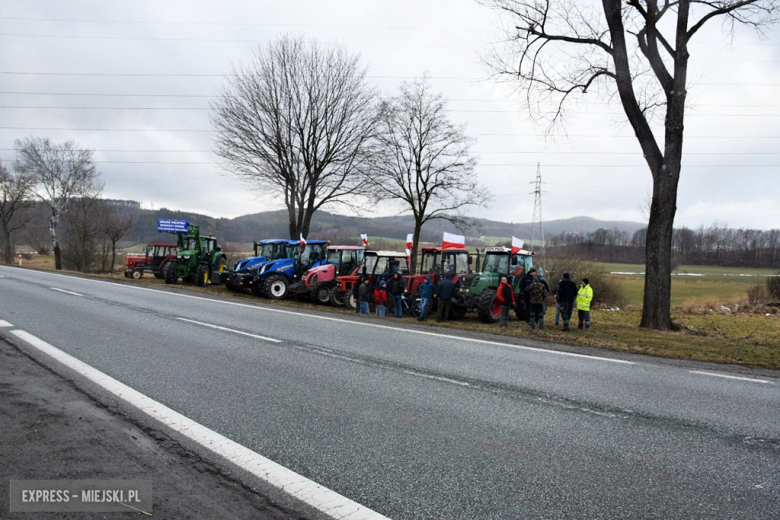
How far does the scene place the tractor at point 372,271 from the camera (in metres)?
17.8

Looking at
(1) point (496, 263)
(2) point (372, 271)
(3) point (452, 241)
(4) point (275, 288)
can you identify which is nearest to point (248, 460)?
(1) point (496, 263)

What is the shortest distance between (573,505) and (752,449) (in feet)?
7.43

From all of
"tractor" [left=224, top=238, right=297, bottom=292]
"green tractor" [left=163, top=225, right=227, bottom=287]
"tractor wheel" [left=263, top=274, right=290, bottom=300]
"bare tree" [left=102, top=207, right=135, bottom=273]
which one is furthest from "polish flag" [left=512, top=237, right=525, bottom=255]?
"bare tree" [left=102, top=207, right=135, bottom=273]

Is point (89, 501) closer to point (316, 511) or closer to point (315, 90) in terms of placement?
point (316, 511)

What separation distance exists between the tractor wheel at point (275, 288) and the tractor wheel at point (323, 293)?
175 centimetres

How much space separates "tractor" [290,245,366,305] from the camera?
63.8 ft

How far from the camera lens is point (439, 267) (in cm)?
1723

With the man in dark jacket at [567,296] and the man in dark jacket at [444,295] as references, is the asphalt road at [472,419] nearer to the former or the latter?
the man in dark jacket at [444,295]

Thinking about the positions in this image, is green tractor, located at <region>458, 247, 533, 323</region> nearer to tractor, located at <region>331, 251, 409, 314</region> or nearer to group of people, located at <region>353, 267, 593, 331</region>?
group of people, located at <region>353, 267, 593, 331</region>

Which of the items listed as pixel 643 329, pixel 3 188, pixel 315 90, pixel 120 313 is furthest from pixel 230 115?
pixel 3 188

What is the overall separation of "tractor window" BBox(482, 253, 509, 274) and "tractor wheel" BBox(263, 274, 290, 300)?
812 centimetres

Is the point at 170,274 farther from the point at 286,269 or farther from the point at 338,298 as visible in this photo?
the point at 338,298

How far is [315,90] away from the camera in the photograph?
28500 mm

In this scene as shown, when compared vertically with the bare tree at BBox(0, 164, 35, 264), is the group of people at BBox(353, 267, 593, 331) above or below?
below
